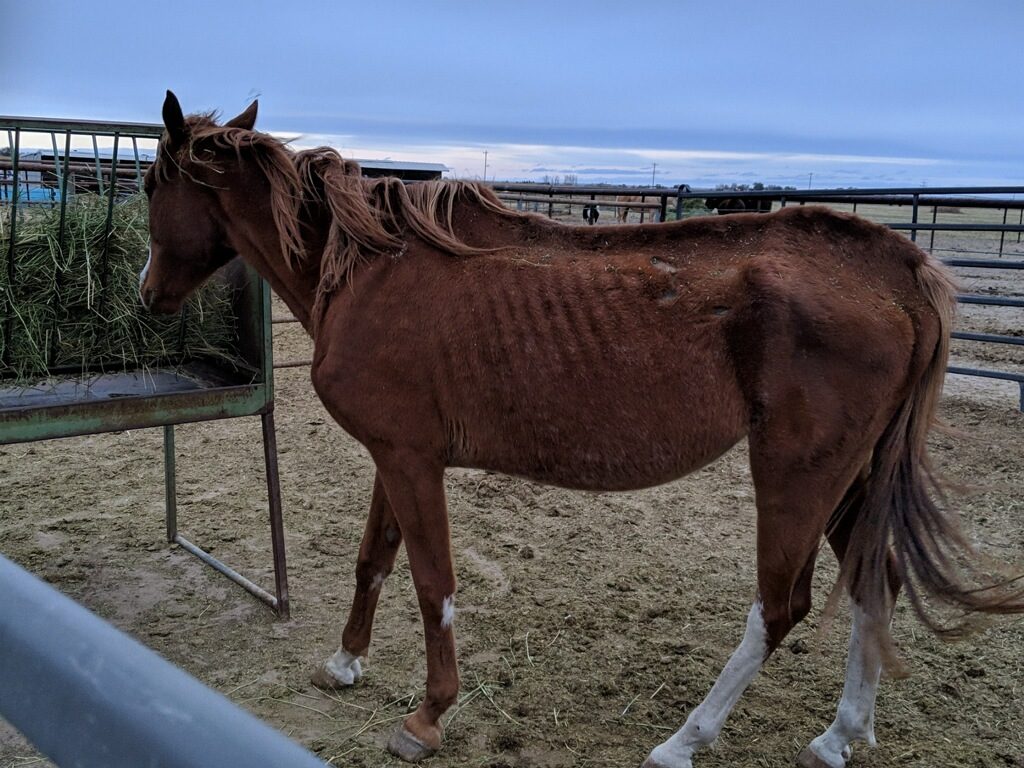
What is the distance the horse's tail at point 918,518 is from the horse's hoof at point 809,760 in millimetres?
416

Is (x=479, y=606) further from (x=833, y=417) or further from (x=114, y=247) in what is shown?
(x=114, y=247)

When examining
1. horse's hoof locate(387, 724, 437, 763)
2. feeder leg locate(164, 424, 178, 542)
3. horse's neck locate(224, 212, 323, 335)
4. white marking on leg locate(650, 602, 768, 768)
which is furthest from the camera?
feeder leg locate(164, 424, 178, 542)

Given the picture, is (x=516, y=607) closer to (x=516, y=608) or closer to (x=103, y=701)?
(x=516, y=608)

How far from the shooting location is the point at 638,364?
2.55 metres

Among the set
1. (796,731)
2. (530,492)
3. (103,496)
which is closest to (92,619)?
(796,731)

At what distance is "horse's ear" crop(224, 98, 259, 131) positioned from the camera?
312cm

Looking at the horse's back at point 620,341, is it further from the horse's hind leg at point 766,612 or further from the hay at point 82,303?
the hay at point 82,303

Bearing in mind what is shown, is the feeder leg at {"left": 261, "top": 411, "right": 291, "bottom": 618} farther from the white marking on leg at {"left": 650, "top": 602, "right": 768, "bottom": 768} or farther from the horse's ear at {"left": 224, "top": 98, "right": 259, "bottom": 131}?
the white marking on leg at {"left": 650, "top": 602, "right": 768, "bottom": 768}

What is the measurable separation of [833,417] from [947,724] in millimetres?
1252

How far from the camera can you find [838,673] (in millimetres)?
3189

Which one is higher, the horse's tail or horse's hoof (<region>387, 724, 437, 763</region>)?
the horse's tail

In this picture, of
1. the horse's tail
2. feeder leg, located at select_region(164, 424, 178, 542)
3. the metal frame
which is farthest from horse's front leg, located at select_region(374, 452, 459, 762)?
feeder leg, located at select_region(164, 424, 178, 542)

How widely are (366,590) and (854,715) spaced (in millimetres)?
1730

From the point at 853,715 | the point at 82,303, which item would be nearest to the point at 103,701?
the point at 853,715
